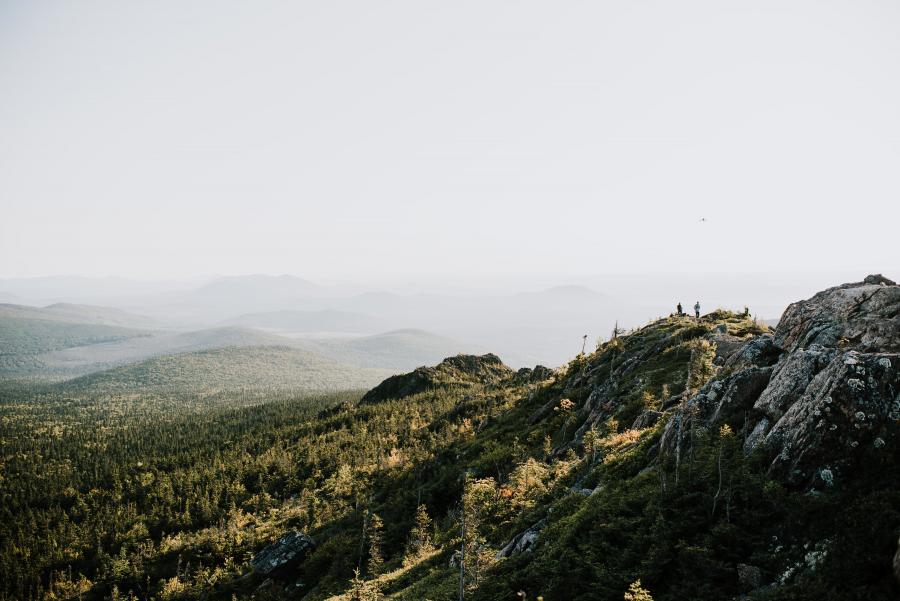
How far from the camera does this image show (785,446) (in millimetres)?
14242

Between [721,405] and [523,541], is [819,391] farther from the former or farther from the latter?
[523,541]

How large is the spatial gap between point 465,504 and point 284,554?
41.0 meters

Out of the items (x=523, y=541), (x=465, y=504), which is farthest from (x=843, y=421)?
(x=465, y=504)

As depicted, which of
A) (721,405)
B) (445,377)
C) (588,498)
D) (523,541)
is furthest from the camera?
(445,377)

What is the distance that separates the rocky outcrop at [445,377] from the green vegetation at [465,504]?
0.94 m

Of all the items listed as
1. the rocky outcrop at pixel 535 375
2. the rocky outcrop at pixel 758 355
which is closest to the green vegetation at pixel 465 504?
the rocky outcrop at pixel 535 375

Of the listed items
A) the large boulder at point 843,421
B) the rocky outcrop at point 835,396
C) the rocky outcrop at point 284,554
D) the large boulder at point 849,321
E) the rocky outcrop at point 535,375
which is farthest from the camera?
the rocky outcrop at point 535,375

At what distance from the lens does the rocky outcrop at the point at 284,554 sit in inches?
1923

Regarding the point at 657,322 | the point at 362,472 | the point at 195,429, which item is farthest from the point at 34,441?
the point at 657,322

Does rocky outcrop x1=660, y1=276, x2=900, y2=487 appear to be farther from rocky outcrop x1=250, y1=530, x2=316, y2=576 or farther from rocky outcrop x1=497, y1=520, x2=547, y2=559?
rocky outcrop x1=250, y1=530, x2=316, y2=576

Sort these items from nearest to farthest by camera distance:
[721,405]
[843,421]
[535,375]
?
[843,421] → [721,405] → [535,375]

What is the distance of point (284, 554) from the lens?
49.9 metres

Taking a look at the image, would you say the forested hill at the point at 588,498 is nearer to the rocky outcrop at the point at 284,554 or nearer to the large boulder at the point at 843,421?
the large boulder at the point at 843,421

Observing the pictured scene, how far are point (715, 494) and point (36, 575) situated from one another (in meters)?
110
